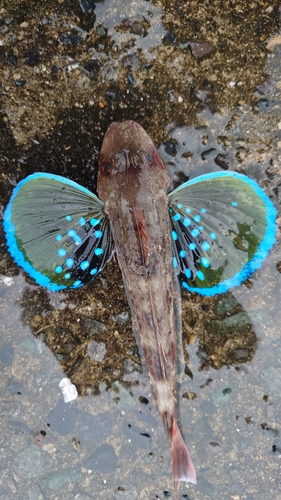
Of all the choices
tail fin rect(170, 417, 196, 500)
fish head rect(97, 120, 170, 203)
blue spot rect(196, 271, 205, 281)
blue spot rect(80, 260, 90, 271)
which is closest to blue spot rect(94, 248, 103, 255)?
blue spot rect(80, 260, 90, 271)

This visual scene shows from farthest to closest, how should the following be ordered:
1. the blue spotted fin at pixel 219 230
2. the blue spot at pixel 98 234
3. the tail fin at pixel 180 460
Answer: the blue spot at pixel 98 234
the blue spotted fin at pixel 219 230
the tail fin at pixel 180 460

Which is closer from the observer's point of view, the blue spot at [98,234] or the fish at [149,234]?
the fish at [149,234]

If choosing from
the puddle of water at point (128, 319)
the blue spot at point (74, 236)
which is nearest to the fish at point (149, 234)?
the blue spot at point (74, 236)

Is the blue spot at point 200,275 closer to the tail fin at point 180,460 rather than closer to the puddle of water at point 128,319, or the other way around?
the puddle of water at point 128,319

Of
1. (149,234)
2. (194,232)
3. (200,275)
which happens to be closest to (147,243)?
(149,234)

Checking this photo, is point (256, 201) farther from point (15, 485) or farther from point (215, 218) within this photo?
point (15, 485)

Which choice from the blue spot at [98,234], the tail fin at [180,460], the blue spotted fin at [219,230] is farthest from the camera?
the blue spot at [98,234]

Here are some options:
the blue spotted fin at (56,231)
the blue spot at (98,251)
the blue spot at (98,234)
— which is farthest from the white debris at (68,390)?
the blue spot at (98,234)

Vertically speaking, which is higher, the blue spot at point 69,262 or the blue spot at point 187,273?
the blue spot at point 69,262

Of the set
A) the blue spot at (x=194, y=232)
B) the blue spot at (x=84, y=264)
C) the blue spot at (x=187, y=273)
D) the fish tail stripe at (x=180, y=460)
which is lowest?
the fish tail stripe at (x=180, y=460)
